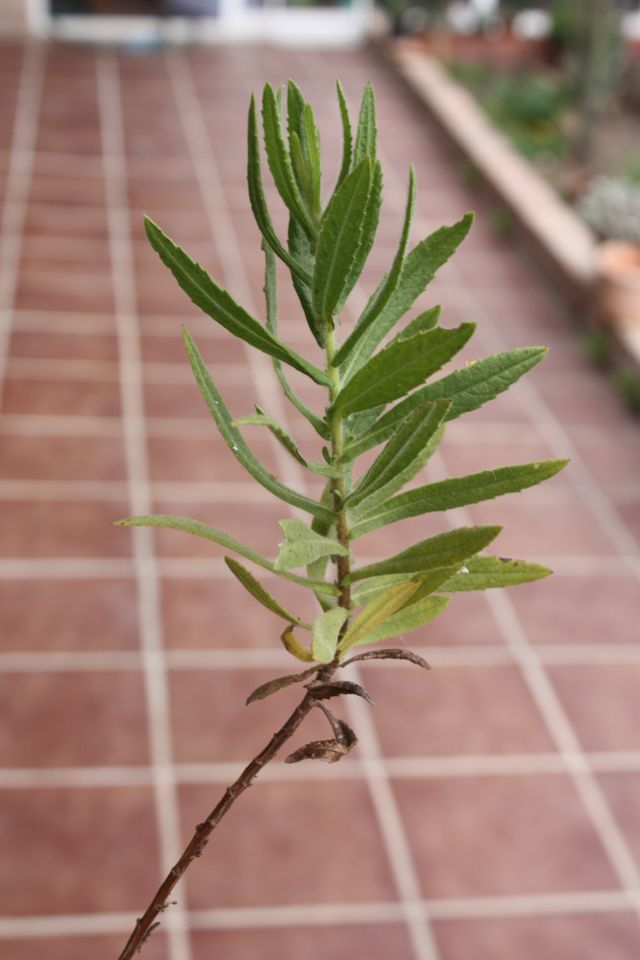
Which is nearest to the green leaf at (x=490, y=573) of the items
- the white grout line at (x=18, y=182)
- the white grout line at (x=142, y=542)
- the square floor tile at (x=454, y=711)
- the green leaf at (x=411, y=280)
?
the green leaf at (x=411, y=280)

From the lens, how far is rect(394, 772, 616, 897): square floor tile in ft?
8.45

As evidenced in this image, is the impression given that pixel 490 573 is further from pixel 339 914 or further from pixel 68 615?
pixel 68 615

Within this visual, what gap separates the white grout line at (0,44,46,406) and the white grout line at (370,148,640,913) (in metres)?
1.76

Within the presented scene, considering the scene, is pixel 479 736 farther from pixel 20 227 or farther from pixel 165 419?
pixel 20 227

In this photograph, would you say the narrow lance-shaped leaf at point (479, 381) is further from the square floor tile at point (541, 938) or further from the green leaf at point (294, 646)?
the square floor tile at point (541, 938)

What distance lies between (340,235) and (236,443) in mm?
122

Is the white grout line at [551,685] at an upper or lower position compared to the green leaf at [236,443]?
upper

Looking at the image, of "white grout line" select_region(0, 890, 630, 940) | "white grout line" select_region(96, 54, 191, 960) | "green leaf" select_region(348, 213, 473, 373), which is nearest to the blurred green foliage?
"white grout line" select_region(96, 54, 191, 960)

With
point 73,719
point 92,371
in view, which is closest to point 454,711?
point 73,719

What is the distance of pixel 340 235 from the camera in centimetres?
56

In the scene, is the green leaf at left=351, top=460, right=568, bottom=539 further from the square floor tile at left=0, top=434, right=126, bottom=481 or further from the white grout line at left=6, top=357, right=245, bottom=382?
the white grout line at left=6, top=357, right=245, bottom=382

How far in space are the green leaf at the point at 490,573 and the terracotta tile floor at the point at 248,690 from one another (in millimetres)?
1905

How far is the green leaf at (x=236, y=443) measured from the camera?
→ 2.03ft

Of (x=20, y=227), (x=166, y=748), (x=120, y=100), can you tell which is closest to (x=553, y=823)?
(x=166, y=748)
